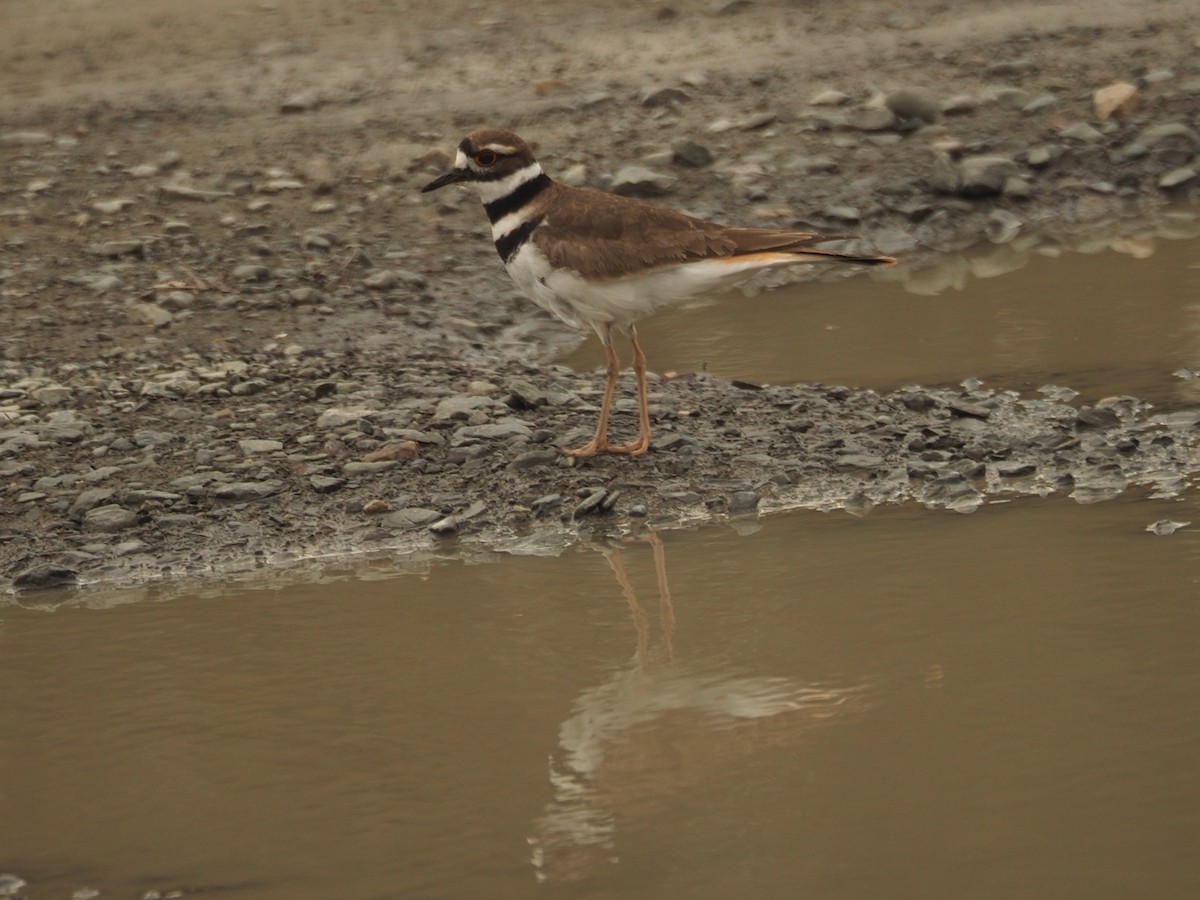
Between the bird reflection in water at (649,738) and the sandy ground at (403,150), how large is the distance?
1.84m

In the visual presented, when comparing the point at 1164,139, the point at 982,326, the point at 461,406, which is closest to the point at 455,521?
the point at 461,406

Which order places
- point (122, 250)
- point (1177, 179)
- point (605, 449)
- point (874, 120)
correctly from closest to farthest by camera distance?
point (605, 449), point (122, 250), point (1177, 179), point (874, 120)

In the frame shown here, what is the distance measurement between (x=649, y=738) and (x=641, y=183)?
6.67 meters

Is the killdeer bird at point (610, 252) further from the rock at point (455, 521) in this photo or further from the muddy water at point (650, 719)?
the muddy water at point (650, 719)

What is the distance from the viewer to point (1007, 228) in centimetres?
1027

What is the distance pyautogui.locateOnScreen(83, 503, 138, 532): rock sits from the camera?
20.5 feet

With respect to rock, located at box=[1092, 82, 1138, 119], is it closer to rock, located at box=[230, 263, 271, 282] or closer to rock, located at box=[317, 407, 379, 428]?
rock, located at box=[230, 263, 271, 282]

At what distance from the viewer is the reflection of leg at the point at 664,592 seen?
500 cm

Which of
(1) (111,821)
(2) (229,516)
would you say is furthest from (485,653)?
(2) (229,516)

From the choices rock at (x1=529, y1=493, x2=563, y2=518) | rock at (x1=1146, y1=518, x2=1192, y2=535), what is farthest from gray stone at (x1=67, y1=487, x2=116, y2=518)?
rock at (x1=1146, y1=518, x2=1192, y2=535)

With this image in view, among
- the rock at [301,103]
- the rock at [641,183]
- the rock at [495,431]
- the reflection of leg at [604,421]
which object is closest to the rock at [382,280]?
the rock at [641,183]

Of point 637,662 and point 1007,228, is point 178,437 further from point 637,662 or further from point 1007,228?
point 1007,228

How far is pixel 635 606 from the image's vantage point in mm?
5266

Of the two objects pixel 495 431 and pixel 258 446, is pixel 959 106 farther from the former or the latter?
pixel 258 446
